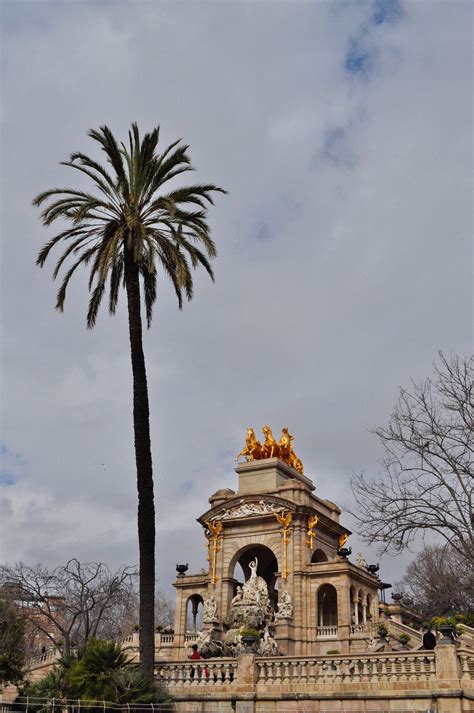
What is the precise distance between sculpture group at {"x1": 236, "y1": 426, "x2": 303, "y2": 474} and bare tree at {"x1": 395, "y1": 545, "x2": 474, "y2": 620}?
36.7 feet

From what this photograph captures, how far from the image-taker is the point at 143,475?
23.8 m

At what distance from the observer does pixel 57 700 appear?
19.7m

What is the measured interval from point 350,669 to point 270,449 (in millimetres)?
25619

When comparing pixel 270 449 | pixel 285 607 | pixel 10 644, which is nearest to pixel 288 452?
pixel 270 449

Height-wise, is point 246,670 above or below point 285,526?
below

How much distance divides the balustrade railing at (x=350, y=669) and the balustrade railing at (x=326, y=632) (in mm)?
16962

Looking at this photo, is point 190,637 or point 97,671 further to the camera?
point 190,637

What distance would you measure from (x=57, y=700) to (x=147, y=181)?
1613cm

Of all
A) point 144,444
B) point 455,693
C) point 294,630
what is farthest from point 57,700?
point 294,630

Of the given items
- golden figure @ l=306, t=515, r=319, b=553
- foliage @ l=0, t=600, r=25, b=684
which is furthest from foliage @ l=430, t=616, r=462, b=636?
foliage @ l=0, t=600, r=25, b=684

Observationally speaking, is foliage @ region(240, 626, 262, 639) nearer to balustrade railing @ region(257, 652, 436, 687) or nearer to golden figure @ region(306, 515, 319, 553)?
golden figure @ region(306, 515, 319, 553)

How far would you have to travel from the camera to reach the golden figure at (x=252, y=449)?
158 feet

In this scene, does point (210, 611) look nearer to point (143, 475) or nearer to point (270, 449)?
point (270, 449)

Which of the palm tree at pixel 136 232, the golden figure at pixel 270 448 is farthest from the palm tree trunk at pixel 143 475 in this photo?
the golden figure at pixel 270 448
